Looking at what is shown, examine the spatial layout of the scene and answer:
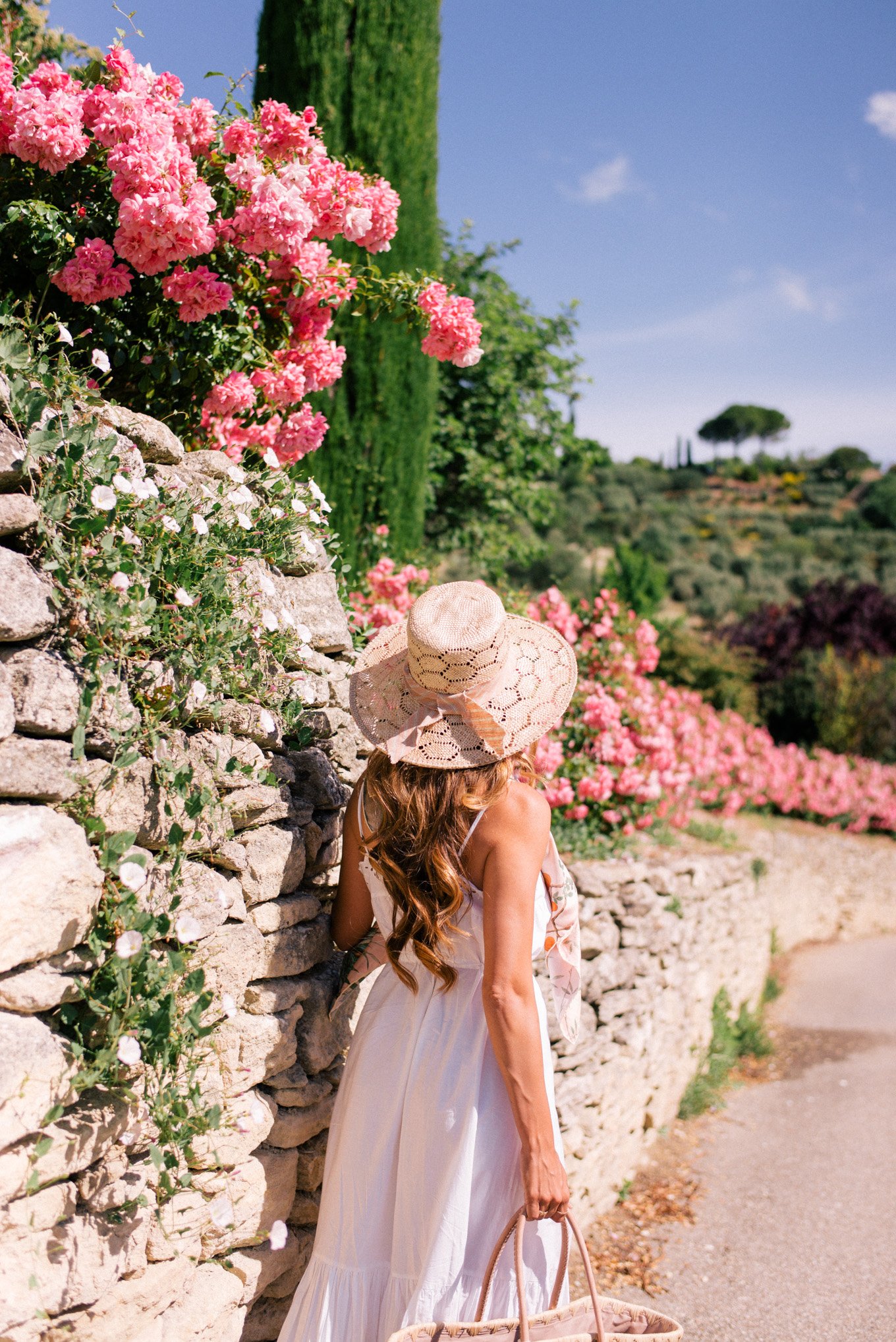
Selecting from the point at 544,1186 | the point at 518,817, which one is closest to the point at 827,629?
the point at 518,817

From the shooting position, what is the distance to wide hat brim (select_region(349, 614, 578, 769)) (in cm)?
199

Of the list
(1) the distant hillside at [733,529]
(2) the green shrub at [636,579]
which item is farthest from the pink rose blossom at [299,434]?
(1) the distant hillside at [733,529]

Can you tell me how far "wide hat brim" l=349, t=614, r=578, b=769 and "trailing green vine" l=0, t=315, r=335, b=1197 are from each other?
11.4 inches

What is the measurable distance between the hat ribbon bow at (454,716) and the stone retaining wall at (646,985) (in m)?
2.29

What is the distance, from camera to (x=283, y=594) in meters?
2.49

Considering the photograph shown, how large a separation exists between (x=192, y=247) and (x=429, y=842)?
1.79 meters

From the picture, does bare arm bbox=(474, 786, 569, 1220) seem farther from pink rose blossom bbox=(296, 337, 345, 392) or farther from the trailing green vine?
pink rose blossom bbox=(296, 337, 345, 392)

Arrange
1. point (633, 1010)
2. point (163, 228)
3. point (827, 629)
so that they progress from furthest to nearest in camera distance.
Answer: point (827, 629) → point (633, 1010) → point (163, 228)

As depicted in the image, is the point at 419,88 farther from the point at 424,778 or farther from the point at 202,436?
the point at 424,778

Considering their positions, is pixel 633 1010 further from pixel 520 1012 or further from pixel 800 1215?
pixel 520 1012

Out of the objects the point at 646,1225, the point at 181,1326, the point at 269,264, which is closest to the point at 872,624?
the point at 646,1225

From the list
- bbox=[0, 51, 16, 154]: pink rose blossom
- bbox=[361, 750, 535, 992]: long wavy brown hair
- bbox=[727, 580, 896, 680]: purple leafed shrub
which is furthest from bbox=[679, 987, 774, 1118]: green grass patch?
bbox=[727, 580, 896, 680]: purple leafed shrub

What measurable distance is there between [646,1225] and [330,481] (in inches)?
166

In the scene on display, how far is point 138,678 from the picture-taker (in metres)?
1.91
